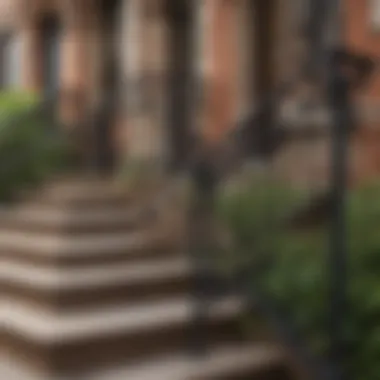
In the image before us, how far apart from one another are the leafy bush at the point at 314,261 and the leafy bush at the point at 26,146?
3665 millimetres

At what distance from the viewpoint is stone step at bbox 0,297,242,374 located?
466cm

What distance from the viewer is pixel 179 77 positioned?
9.11 metres

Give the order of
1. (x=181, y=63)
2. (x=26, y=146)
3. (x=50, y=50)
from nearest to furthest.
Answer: (x=26, y=146) → (x=181, y=63) → (x=50, y=50)

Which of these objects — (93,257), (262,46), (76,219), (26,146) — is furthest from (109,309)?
(262,46)

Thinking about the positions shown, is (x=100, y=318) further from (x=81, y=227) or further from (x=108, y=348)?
(x=81, y=227)

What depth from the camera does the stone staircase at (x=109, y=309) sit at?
4.66 meters

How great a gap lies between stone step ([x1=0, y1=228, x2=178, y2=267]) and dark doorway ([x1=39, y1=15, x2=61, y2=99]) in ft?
19.6

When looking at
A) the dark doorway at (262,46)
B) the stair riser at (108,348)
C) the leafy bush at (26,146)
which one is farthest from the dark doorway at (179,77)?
the stair riser at (108,348)

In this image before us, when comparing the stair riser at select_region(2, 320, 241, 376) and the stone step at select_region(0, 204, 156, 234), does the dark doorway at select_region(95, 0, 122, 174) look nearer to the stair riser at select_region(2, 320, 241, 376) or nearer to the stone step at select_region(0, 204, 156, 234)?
the stone step at select_region(0, 204, 156, 234)

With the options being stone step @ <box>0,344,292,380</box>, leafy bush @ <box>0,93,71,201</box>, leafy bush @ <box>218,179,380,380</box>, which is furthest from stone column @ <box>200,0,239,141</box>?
stone step @ <box>0,344,292,380</box>

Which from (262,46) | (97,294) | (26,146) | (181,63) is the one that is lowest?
(97,294)

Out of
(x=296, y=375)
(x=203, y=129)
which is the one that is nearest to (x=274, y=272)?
(x=296, y=375)

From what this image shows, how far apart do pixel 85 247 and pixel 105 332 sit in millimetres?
1536

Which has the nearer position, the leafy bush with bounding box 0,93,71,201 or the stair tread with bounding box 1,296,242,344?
the stair tread with bounding box 1,296,242,344
